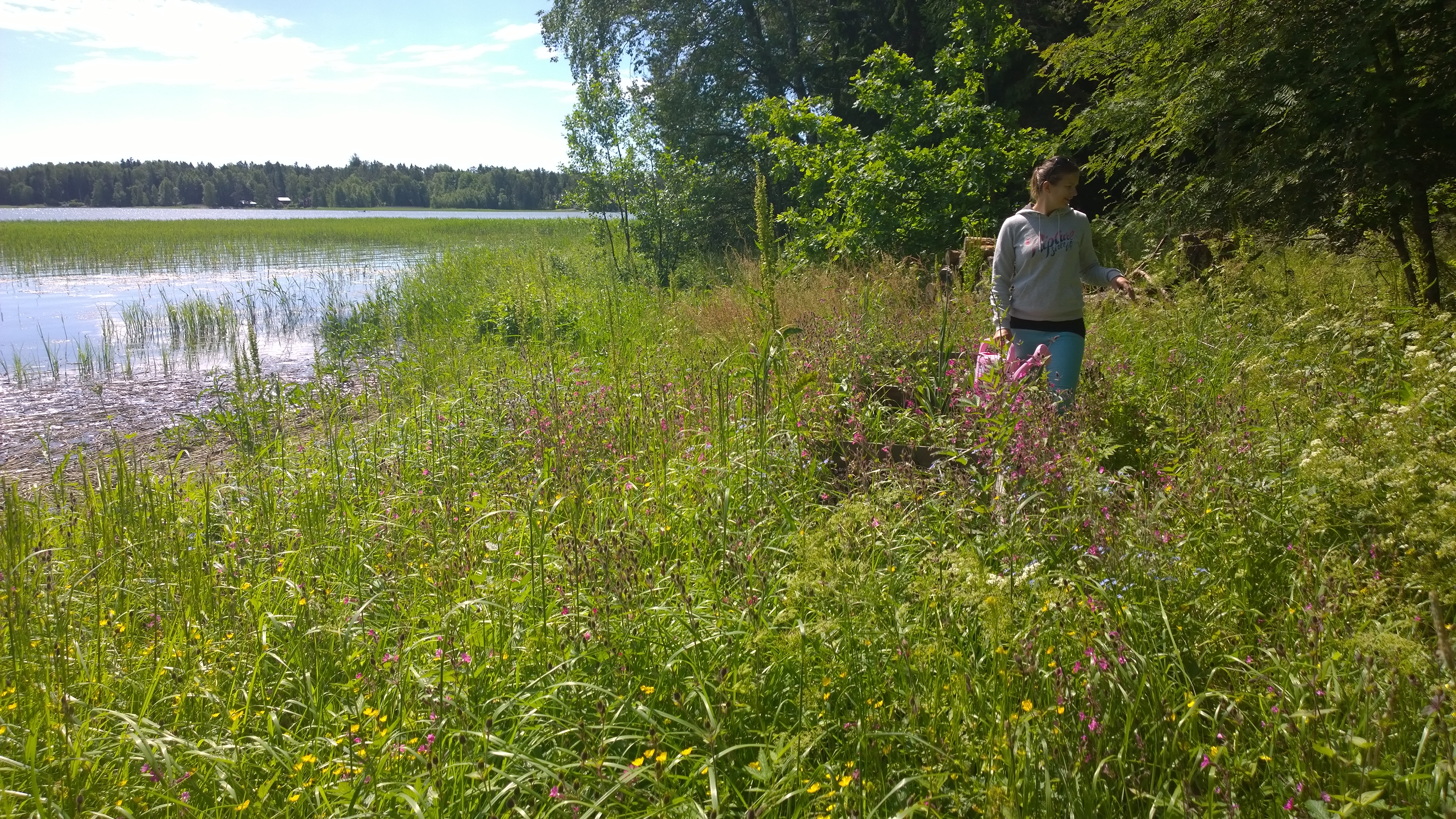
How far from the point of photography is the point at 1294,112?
6.11 metres

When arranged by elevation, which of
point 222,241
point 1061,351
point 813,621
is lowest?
point 813,621

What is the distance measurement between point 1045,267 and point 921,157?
7.34m


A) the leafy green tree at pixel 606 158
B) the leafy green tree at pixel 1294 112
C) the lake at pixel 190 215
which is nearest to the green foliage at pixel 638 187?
the leafy green tree at pixel 606 158

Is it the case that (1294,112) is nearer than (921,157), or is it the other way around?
Answer: (1294,112)

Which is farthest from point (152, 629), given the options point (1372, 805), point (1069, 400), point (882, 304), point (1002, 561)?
point (882, 304)

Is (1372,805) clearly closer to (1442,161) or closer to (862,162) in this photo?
(1442,161)

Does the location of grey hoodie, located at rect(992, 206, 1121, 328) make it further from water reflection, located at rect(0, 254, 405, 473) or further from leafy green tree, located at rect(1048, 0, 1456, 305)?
water reflection, located at rect(0, 254, 405, 473)

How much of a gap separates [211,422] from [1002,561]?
8.10m

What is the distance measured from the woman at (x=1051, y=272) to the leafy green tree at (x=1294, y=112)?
2.79m

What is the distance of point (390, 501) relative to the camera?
463 cm

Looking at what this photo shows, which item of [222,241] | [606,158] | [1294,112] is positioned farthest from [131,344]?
[222,241]

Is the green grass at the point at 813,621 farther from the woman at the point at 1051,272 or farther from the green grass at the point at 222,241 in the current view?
the green grass at the point at 222,241

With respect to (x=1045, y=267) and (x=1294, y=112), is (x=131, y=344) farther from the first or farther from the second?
(x=1294, y=112)

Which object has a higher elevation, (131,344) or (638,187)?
(638,187)
